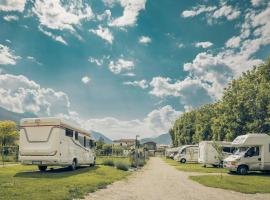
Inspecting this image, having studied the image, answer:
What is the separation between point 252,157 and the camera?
2841 centimetres

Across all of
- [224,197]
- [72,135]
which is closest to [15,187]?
[224,197]

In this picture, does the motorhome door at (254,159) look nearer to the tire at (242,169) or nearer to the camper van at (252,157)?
the camper van at (252,157)

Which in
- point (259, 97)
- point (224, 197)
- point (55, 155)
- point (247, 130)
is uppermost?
point (259, 97)

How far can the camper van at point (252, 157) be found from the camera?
92.4 ft

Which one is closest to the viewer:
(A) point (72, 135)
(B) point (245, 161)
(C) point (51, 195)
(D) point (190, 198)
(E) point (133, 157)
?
(C) point (51, 195)

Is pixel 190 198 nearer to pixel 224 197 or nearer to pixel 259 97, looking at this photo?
pixel 224 197

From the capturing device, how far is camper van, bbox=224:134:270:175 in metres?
28.2

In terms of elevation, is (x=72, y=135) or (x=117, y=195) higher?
(x=72, y=135)

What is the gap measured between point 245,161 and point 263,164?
152 centimetres

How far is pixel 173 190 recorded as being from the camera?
15977 millimetres

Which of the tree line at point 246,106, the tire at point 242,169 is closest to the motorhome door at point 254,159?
the tire at point 242,169

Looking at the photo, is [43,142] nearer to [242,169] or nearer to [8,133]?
[242,169]

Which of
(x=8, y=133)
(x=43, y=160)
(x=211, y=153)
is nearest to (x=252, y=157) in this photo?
(x=211, y=153)

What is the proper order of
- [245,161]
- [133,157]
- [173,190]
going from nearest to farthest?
1. [173,190]
2. [245,161]
3. [133,157]
